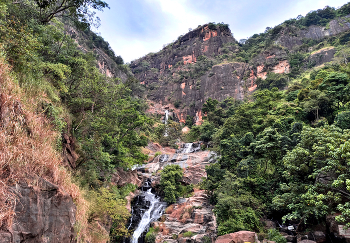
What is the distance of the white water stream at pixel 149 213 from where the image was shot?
14.7m

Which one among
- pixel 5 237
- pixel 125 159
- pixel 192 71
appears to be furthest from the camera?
pixel 192 71

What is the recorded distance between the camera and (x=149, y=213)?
55.9ft

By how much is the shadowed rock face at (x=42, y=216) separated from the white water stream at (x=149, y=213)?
35.2 ft

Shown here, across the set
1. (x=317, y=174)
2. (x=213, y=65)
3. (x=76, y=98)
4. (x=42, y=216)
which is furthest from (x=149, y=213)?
(x=213, y=65)

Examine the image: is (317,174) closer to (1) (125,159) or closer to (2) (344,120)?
(2) (344,120)

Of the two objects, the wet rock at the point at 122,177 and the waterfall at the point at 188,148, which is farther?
the waterfall at the point at 188,148

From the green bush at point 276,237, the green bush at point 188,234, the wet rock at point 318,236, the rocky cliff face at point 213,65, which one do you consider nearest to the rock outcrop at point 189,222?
the green bush at point 188,234

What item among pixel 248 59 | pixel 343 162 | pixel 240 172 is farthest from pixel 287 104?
pixel 248 59

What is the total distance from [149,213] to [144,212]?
434 millimetres

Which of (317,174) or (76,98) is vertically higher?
(76,98)

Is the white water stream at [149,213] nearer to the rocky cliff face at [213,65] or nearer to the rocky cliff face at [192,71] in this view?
the rocky cliff face at [213,65]

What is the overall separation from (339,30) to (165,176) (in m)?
59.9

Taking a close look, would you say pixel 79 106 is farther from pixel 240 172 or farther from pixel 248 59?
pixel 248 59

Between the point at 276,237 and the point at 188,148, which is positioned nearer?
the point at 276,237
